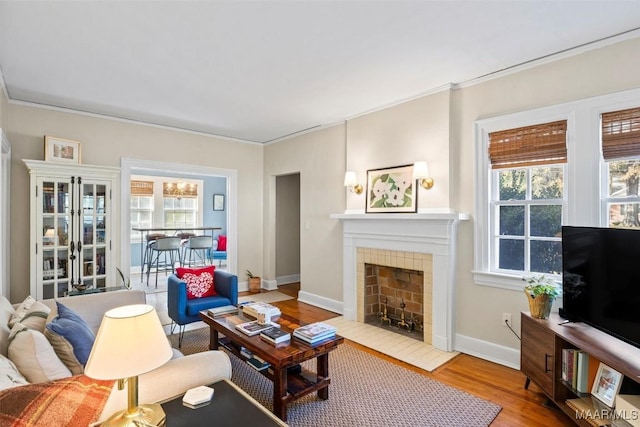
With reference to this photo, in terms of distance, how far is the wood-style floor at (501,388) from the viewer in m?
2.14

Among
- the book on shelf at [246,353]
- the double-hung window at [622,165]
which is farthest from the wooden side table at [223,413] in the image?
the double-hung window at [622,165]

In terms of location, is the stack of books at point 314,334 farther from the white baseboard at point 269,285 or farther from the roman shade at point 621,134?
the white baseboard at point 269,285

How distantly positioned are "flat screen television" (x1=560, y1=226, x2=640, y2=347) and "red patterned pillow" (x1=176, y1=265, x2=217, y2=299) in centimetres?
324

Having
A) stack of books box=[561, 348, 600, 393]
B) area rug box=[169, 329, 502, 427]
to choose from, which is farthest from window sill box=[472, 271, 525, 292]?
area rug box=[169, 329, 502, 427]

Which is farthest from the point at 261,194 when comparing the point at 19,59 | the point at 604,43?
the point at 604,43

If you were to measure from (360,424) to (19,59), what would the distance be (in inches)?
154

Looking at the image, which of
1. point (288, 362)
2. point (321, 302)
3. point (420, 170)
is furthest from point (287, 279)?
point (288, 362)

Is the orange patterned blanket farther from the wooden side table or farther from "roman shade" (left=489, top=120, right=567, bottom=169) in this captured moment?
"roman shade" (left=489, top=120, right=567, bottom=169)

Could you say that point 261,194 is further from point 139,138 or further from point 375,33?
point 375,33

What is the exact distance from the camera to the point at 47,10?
6.85 feet

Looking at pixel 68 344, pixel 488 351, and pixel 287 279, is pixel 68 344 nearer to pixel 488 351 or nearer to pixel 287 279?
pixel 488 351

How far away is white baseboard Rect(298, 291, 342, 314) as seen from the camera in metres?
4.50

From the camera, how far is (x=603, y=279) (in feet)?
6.68

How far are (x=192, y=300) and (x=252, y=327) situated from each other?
3.98 feet
